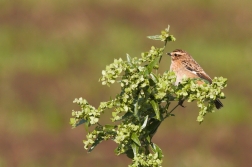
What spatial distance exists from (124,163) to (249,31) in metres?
10.7

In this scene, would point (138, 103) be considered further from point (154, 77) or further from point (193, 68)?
point (193, 68)

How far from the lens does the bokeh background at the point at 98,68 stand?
14844 millimetres

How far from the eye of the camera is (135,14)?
24.1 meters

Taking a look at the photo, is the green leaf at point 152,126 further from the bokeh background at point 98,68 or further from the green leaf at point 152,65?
the bokeh background at point 98,68

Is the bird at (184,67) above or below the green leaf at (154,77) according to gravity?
above

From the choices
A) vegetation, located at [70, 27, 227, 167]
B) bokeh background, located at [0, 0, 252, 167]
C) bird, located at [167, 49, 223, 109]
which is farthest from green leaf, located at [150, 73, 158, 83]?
bokeh background, located at [0, 0, 252, 167]

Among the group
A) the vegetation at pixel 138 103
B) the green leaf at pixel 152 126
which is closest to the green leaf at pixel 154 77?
the vegetation at pixel 138 103

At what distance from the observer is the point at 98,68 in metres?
19.1

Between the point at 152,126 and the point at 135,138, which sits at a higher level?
the point at 152,126

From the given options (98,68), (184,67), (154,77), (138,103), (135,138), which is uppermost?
(98,68)

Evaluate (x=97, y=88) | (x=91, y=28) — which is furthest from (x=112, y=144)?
(x=91, y=28)

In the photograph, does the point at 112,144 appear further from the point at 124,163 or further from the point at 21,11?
the point at 21,11

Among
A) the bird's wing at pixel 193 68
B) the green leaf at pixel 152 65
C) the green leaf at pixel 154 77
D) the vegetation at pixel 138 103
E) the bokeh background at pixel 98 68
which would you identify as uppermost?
the bokeh background at pixel 98 68

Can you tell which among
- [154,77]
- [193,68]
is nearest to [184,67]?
[193,68]
